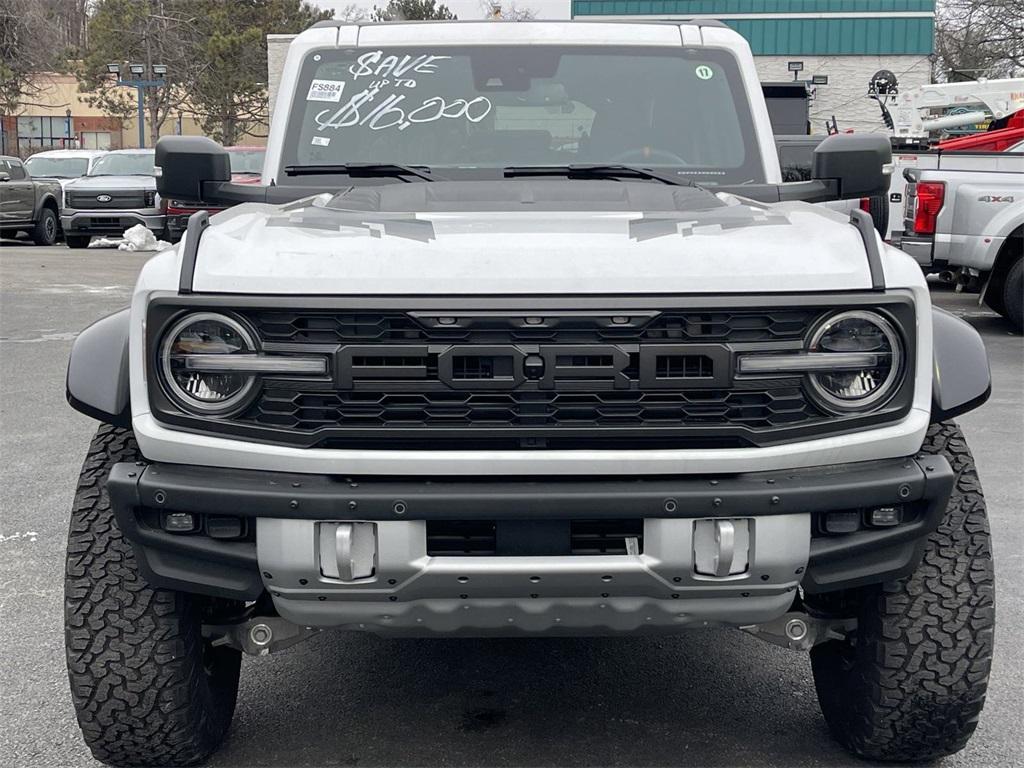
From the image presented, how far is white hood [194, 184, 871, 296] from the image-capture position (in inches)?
103

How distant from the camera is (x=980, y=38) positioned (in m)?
39.3

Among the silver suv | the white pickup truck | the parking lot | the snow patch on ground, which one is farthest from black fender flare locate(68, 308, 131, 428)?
the silver suv

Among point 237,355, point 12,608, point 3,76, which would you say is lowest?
point 12,608

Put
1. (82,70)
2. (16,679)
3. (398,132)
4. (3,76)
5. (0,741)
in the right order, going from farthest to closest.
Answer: (82,70), (3,76), (398,132), (16,679), (0,741)

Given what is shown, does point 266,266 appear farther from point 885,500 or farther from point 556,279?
point 885,500

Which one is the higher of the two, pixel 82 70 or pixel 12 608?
pixel 82 70

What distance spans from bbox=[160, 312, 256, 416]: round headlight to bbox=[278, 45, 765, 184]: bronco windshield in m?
1.53

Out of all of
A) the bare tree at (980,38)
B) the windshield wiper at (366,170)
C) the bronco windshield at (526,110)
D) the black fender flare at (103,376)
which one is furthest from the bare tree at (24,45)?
the black fender flare at (103,376)

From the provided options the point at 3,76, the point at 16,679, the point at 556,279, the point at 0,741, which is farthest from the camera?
the point at 3,76

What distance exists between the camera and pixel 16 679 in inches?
143

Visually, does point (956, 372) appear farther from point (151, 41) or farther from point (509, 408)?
point (151, 41)

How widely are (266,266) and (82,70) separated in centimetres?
4969

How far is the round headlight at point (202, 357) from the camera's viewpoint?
8.68ft

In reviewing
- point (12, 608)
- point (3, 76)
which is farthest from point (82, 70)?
point (12, 608)
